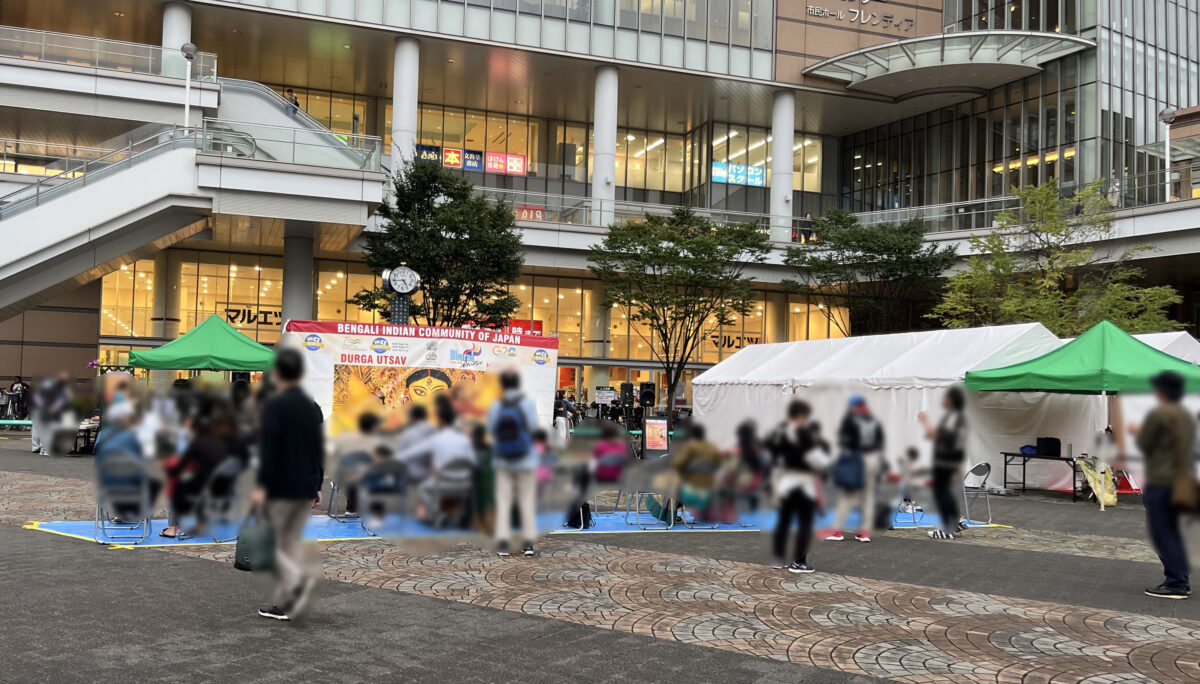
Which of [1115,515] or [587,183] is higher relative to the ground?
[587,183]

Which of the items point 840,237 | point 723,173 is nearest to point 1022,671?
point 840,237

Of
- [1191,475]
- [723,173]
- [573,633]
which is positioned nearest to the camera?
[1191,475]

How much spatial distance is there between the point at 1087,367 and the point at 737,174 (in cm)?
8244

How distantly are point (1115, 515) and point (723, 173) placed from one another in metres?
55.4

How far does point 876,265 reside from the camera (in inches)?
2275

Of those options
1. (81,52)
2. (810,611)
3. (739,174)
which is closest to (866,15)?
(739,174)

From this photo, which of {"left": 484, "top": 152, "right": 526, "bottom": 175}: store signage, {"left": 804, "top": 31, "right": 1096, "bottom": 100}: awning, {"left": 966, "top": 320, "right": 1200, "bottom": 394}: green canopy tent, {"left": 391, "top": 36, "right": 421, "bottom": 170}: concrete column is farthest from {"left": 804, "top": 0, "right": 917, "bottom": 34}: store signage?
{"left": 966, "top": 320, "right": 1200, "bottom": 394}: green canopy tent

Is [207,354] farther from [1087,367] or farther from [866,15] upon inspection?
[866,15]

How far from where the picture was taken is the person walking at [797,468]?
6.08ft

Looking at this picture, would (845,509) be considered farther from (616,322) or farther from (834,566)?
(616,322)

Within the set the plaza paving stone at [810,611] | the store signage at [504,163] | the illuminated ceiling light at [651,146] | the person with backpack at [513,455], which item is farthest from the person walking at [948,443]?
the illuminated ceiling light at [651,146]

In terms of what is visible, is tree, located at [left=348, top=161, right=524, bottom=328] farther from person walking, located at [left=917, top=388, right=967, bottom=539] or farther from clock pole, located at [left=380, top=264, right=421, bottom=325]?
person walking, located at [left=917, top=388, right=967, bottom=539]

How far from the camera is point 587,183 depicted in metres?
84.4

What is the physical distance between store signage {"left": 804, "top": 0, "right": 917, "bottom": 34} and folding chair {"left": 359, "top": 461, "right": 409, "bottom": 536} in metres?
77.6
